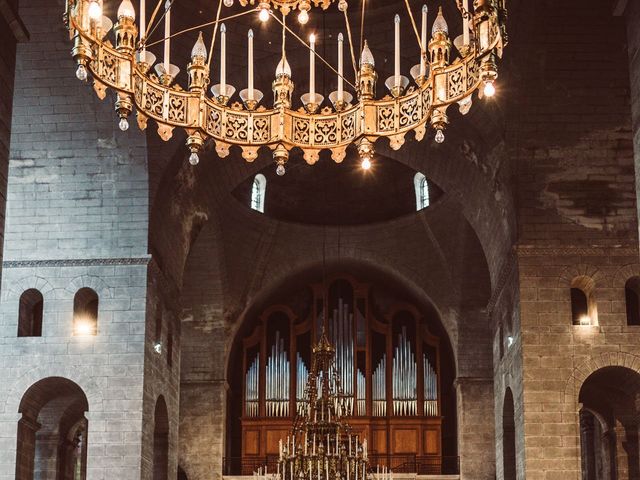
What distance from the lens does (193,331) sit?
28891 millimetres

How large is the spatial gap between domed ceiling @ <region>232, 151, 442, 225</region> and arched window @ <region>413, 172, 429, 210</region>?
0.38 feet

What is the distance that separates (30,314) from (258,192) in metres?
10.00

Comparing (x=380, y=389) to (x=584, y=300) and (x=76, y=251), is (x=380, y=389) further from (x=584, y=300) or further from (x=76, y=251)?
(x=76, y=251)

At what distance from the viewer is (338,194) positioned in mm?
30359

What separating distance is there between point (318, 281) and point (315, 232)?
1.69m

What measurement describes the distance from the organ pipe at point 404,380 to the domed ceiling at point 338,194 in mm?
3228

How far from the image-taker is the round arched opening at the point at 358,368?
28969 mm

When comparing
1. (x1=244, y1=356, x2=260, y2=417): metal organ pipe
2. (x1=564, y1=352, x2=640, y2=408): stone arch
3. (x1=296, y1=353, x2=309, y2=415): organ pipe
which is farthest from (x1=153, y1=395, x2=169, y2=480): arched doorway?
(x1=564, y1=352, x2=640, y2=408): stone arch

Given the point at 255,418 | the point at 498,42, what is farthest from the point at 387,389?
the point at 498,42

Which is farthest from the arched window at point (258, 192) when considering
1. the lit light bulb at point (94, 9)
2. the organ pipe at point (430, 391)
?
the lit light bulb at point (94, 9)

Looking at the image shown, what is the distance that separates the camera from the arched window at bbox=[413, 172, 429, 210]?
29573 millimetres

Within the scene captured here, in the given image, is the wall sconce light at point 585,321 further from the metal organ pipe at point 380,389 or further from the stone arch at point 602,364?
the metal organ pipe at point 380,389

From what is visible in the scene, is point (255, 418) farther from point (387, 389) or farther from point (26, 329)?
point (26, 329)

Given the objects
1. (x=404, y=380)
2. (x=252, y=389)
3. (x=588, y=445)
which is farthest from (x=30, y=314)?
(x=588, y=445)
